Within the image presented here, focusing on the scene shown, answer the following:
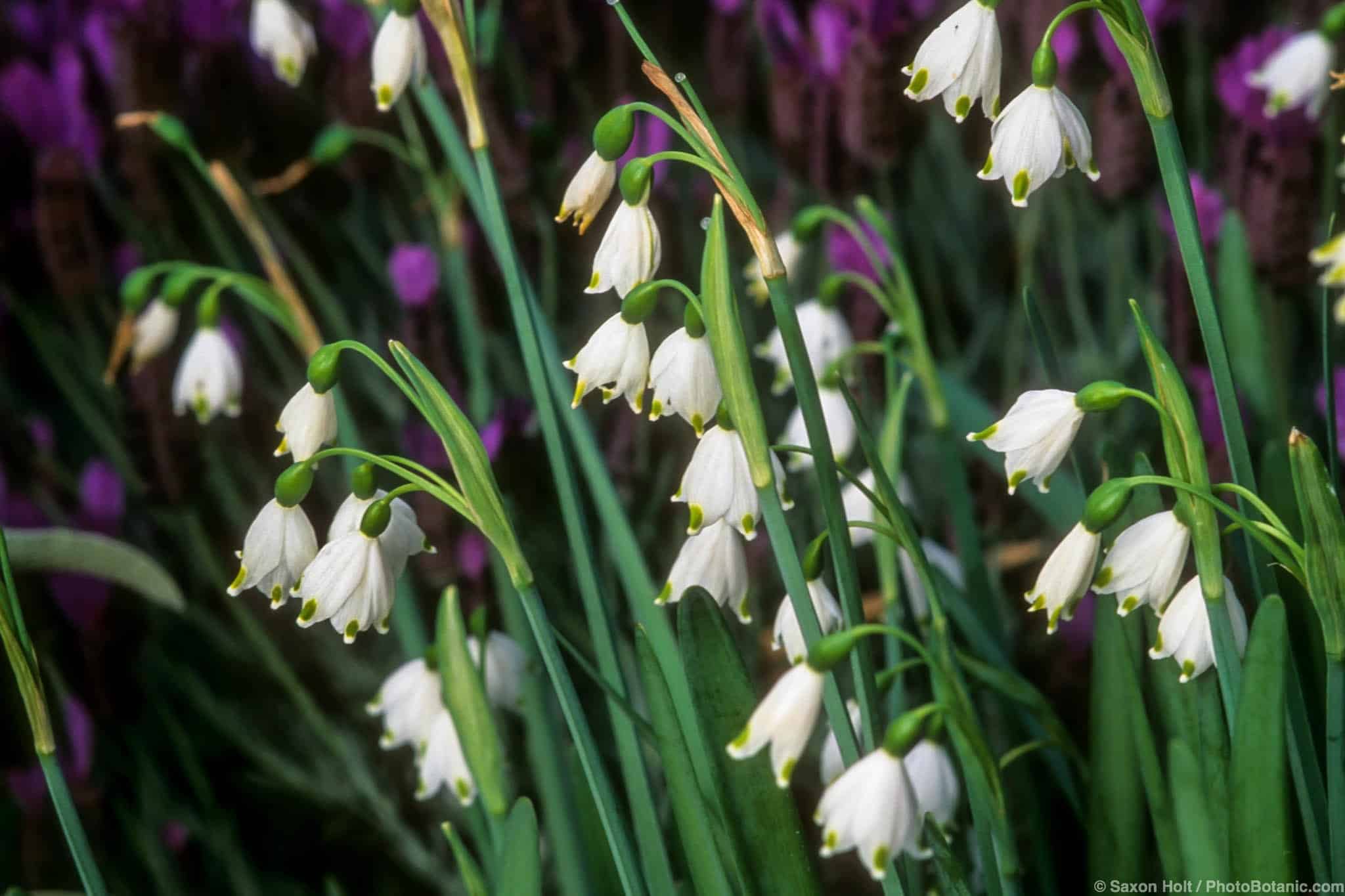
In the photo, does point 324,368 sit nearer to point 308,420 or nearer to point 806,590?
point 308,420

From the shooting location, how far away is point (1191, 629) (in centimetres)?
55

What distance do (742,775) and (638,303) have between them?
0.71 ft

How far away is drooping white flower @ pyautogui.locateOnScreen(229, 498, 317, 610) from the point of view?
1.85ft

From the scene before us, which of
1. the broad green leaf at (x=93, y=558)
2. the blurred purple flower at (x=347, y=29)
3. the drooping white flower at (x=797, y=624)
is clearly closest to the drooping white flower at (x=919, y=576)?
the drooping white flower at (x=797, y=624)

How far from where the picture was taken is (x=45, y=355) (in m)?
1.23

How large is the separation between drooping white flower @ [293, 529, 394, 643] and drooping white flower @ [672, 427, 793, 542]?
5.1 inches

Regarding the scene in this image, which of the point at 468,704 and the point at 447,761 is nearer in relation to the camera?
the point at 468,704

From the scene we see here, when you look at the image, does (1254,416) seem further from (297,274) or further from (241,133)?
(297,274)

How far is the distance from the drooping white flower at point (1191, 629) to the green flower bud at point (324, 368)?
36 cm

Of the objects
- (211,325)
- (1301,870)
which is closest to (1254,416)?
(1301,870)

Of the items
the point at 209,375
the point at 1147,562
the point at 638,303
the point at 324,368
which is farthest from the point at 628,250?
the point at 209,375

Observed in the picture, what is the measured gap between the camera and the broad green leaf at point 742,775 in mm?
573

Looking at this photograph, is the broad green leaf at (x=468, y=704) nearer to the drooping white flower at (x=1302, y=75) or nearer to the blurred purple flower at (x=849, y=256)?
the blurred purple flower at (x=849, y=256)

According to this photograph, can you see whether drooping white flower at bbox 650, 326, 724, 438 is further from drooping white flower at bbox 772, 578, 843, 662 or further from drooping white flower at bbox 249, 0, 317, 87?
drooping white flower at bbox 249, 0, 317, 87
